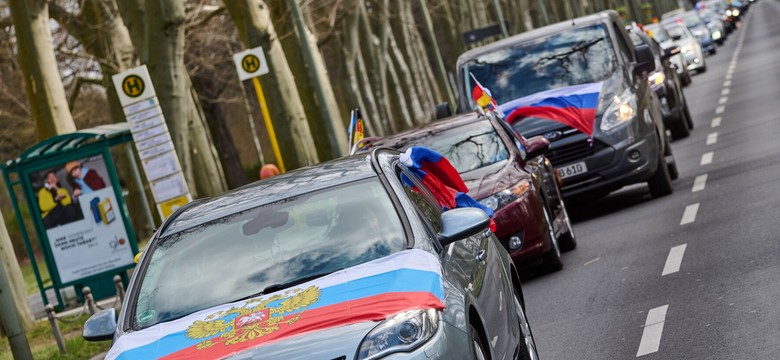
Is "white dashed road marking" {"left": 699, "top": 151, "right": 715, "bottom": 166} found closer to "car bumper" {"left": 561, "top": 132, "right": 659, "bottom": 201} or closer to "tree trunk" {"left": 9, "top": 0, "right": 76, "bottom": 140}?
"car bumper" {"left": 561, "top": 132, "right": 659, "bottom": 201}

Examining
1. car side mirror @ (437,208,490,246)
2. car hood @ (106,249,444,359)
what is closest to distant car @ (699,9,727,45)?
car side mirror @ (437,208,490,246)

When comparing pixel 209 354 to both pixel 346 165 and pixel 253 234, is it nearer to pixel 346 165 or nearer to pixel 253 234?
pixel 253 234

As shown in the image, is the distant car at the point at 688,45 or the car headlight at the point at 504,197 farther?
the distant car at the point at 688,45

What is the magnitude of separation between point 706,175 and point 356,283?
12.1 m

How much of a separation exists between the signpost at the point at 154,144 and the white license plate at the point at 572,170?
4.79 m

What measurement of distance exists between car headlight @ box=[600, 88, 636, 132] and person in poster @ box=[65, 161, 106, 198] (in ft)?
26.3

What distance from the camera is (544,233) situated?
1238 centimetres

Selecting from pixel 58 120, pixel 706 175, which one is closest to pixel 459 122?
pixel 706 175

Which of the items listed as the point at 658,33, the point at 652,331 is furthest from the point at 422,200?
the point at 658,33

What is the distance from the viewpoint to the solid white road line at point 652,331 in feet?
26.9

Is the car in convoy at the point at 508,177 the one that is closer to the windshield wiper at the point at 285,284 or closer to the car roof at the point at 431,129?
the car roof at the point at 431,129

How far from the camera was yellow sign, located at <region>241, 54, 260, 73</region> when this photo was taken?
21812 mm

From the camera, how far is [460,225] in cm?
648

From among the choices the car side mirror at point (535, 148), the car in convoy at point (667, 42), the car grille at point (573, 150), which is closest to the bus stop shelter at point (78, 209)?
the car grille at point (573, 150)
